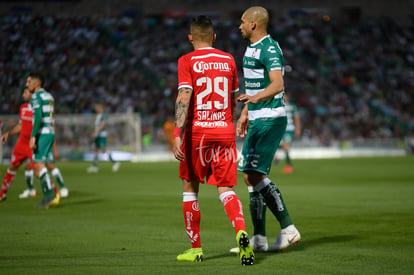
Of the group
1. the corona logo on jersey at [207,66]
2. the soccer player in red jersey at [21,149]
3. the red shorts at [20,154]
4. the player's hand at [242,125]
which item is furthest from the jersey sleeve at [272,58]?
the red shorts at [20,154]

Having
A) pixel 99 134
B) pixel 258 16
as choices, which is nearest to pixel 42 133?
pixel 258 16

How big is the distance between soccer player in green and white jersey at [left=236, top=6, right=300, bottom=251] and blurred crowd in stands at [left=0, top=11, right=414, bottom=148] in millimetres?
31772

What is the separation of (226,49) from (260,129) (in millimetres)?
40482

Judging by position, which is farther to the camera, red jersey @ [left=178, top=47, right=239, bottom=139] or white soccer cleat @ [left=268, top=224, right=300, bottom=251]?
white soccer cleat @ [left=268, top=224, right=300, bottom=251]

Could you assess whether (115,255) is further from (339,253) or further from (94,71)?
(94,71)

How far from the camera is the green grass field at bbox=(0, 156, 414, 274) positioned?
20.9ft

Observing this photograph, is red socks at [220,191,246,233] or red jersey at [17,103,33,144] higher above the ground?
red jersey at [17,103,33,144]

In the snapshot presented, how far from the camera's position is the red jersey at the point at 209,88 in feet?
21.5

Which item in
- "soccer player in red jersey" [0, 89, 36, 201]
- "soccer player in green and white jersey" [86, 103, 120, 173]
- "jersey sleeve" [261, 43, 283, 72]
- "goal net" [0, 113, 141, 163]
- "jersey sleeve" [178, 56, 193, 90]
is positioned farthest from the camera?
"goal net" [0, 113, 141, 163]

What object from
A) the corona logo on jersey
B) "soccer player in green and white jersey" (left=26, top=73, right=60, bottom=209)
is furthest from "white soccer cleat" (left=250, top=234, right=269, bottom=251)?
"soccer player in green and white jersey" (left=26, top=73, right=60, bottom=209)

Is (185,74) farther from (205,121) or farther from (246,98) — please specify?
(246,98)

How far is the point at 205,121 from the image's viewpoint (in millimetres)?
Answer: 6621

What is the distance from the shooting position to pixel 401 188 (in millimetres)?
15992

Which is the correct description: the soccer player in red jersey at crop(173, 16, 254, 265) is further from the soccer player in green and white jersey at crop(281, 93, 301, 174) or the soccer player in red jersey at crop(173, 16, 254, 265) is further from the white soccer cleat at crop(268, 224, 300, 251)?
the soccer player in green and white jersey at crop(281, 93, 301, 174)
